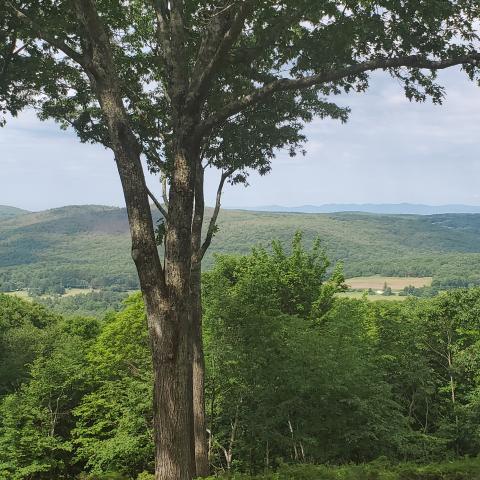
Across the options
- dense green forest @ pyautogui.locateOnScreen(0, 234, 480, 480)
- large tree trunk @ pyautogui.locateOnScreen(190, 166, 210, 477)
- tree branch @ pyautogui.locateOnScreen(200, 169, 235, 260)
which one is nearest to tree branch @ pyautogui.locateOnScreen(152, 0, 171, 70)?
large tree trunk @ pyautogui.locateOnScreen(190, 166, 210, 477)

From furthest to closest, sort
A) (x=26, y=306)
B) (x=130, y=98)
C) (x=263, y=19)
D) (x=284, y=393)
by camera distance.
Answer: (x=26, y=306), (x=284, y=393), (x=130, y=98), (x=263, y=19)

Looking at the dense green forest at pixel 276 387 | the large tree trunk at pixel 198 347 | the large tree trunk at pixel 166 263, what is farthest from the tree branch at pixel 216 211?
the dense green forest at pixel 276 387

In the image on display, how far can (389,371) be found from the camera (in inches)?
959

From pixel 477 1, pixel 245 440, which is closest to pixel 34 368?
pixel 245 440

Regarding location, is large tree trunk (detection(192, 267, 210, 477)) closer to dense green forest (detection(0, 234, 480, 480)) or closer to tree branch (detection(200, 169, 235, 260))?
tree branch (detection(200, 169, 235, 260))

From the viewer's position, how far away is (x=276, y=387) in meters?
19.4

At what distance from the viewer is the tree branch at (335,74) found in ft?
25.7

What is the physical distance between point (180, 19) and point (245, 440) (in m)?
19.0

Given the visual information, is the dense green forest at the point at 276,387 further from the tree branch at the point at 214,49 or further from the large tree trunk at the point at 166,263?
the tree branch at the point at 214,49

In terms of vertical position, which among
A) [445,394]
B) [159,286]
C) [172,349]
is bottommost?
[445,394]

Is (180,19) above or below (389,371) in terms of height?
above

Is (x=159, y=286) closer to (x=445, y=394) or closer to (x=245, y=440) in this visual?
(x=245, y=440)

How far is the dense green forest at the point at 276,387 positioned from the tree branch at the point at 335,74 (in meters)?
10.7

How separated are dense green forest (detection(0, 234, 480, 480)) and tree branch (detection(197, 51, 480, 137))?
10.7 meters
